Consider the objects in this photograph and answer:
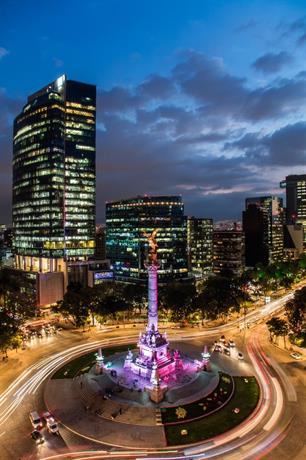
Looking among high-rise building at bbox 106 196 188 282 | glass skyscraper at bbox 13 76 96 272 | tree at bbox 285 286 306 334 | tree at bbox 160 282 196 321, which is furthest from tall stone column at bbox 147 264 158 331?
high-rise building at bbox 106 196 188 282

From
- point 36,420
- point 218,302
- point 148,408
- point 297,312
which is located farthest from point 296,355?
point 36,420

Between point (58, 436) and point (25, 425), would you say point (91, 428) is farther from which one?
point (25, 425)

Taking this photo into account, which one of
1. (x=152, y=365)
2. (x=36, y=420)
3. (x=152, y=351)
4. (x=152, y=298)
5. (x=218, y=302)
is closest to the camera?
(x=36, y=420)

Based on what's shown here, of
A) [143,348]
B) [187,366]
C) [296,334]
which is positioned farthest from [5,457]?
[296,334]

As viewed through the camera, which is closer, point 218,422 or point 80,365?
point 218,422

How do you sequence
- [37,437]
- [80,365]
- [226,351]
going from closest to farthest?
[37,437] → [80,365] → [226,351]

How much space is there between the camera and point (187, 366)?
6456 cm

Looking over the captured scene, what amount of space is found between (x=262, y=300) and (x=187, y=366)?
7089 centimetres

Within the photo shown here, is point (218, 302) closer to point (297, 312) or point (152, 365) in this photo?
point (297, 312)

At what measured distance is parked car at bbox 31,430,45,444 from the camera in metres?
42.8

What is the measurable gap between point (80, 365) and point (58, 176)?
99471mm

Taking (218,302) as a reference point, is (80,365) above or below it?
below

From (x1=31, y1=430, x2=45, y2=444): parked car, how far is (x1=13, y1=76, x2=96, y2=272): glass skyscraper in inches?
4101

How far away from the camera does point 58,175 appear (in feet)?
486
